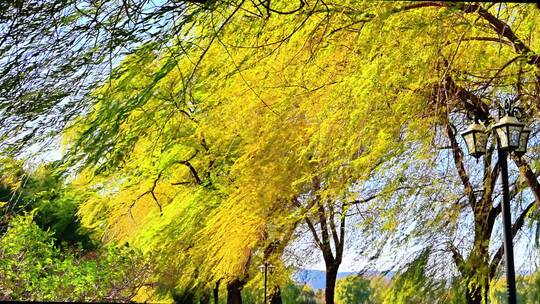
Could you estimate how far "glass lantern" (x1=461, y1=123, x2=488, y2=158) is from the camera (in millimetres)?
4875

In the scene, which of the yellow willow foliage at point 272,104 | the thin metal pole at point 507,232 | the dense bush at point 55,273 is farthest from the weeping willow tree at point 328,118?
the dense bush at point 55,273

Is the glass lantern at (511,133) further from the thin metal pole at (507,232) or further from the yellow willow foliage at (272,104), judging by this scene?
the yellow willow foliage at (272,104)

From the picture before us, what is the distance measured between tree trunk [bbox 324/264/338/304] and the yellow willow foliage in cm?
117

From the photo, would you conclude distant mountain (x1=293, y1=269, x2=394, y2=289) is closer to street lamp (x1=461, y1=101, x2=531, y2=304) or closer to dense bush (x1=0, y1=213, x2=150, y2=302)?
dense bush (x1=0, y1=213, x2=150, y2=302)

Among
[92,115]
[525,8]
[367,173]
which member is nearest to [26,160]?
[92,115]

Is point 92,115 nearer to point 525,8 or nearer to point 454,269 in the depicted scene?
point 525,8

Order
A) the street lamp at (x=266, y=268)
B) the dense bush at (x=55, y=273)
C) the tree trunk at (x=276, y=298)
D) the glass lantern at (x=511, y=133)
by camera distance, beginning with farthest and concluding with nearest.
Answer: the tree trunk at (x=276, y=298), the street lamp at (x=266, y=268), the dense bush at (x=55, y=273), the glass lantern at (x=511, y=133)

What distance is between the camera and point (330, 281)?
32.6 feet

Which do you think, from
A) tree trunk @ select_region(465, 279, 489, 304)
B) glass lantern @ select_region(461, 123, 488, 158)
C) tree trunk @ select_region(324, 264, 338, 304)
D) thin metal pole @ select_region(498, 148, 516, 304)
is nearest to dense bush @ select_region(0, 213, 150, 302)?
tree trunk @ select_region(324, 264, 338, 304)

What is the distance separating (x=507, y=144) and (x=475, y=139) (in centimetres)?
30

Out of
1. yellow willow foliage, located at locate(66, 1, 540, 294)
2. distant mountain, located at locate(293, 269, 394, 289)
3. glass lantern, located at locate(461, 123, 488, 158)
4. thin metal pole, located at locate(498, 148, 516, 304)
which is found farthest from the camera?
distant mountain, located at locate(293, 269, 394, 289)

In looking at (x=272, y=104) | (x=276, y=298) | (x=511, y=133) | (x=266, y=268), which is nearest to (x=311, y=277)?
(x=266, y=268)

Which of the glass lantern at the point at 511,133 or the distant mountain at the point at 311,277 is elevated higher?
the glass lantern at the point at 511,133

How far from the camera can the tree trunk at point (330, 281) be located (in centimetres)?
962
